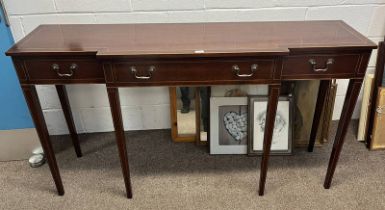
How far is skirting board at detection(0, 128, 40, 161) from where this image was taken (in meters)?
1.90

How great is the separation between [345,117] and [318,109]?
1.15ft

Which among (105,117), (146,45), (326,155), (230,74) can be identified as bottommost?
(326,155)

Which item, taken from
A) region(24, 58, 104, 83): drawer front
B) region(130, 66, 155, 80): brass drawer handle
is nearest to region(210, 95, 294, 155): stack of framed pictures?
region(130, 66, 155, 80): brass drawer handle

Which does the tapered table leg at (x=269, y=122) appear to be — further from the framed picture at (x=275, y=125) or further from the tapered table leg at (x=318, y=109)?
the tapered table leg at (x=318, y=109)

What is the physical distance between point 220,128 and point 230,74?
26.1 inches

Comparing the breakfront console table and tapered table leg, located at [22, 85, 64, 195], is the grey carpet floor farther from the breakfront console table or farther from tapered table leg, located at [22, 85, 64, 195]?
the breakfront console table

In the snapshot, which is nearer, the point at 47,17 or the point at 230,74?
the point at 230,74

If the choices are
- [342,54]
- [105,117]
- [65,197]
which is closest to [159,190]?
[65,197]

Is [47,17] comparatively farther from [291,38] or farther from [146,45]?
[291,38]

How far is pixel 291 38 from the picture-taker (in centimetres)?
137

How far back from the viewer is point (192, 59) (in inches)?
49.3

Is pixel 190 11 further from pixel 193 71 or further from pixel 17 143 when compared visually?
pixel 17 143

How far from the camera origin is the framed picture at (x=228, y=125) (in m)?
1.87

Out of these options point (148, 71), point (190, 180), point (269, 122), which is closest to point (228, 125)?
point (190, 180)
